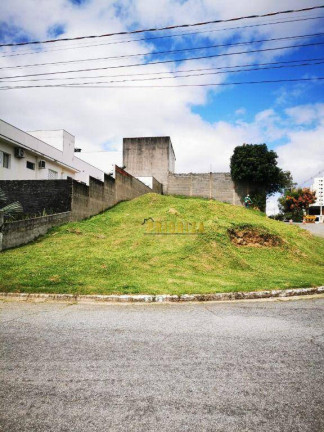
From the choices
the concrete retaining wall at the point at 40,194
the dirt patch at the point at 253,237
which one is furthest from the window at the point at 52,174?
the dirt patch at the point at 253,237

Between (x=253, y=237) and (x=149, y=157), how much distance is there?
21.0 meters

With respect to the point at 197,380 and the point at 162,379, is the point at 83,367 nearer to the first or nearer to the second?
the point at 162,379

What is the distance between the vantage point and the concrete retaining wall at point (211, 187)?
92.1 ft

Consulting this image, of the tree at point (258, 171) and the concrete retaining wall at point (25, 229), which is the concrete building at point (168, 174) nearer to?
the tree at point (258, 171)

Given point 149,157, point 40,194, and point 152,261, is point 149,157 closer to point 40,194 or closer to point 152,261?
point 40,194

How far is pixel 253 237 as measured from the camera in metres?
11.6

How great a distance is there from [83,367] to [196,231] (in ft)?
28.8

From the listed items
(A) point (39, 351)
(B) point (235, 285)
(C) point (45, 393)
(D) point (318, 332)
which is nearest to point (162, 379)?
(C) point (45, 393)

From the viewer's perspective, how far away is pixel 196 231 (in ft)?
36.7

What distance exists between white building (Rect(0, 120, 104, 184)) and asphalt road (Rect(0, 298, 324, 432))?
1654cm

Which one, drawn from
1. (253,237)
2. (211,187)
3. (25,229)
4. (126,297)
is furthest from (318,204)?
(126,297)

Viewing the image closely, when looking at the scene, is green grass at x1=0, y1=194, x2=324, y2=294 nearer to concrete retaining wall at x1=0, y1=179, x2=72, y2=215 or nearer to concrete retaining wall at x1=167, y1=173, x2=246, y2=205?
concrete retaining wall at x1=0, y1=179, x2=72, y2=215

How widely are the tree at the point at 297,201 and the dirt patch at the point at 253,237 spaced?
33447mm

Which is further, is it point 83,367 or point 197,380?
point 83,367
